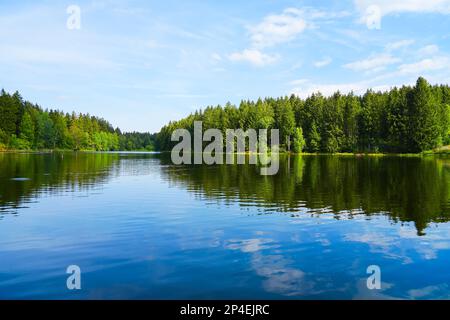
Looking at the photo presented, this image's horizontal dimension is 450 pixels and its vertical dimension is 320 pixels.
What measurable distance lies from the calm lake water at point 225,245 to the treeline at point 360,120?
114247mm

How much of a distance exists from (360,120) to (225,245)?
156162 mm

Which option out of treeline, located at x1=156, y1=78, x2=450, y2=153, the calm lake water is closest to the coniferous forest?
treeline, located at x1=156, y1=78, x2=450, y2=153

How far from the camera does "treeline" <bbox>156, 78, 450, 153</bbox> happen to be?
137 metres

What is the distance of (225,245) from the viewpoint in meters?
19.4

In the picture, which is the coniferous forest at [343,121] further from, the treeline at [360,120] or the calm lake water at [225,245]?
the calm lake water at [225,245]

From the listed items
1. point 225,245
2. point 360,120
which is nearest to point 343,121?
point 360,120

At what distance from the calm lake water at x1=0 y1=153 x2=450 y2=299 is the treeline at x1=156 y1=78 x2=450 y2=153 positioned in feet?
375

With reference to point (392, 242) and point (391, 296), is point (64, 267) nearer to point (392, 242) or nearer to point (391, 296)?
point (391, 296)

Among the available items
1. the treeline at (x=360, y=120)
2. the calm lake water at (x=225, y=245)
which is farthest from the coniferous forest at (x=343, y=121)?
the calm lake water at (x=225, y=245)

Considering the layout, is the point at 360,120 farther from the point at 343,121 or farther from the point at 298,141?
the point at 298,141
